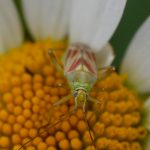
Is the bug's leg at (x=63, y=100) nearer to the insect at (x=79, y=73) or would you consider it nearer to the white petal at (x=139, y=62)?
the insect at (x=79, y=73)

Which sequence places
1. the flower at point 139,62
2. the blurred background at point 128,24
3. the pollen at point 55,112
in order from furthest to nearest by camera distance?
the flower at point 139,62, the blurred background at point 128,24, the pollen at point 55,112

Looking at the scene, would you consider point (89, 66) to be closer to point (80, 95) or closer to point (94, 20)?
point (80, 95)

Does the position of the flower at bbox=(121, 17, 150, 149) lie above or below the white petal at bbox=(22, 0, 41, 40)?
below

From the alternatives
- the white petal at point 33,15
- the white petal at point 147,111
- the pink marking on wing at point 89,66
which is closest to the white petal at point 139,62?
the white petal at point 147,111

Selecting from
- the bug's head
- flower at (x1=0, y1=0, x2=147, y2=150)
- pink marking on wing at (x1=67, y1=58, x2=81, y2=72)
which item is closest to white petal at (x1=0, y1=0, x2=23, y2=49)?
flower at (x1=0, y1=0, x2=147, y2=150)

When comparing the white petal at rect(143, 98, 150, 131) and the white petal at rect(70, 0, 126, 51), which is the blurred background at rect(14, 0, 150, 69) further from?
the white petal at rect(143, 98, 150, 131)
